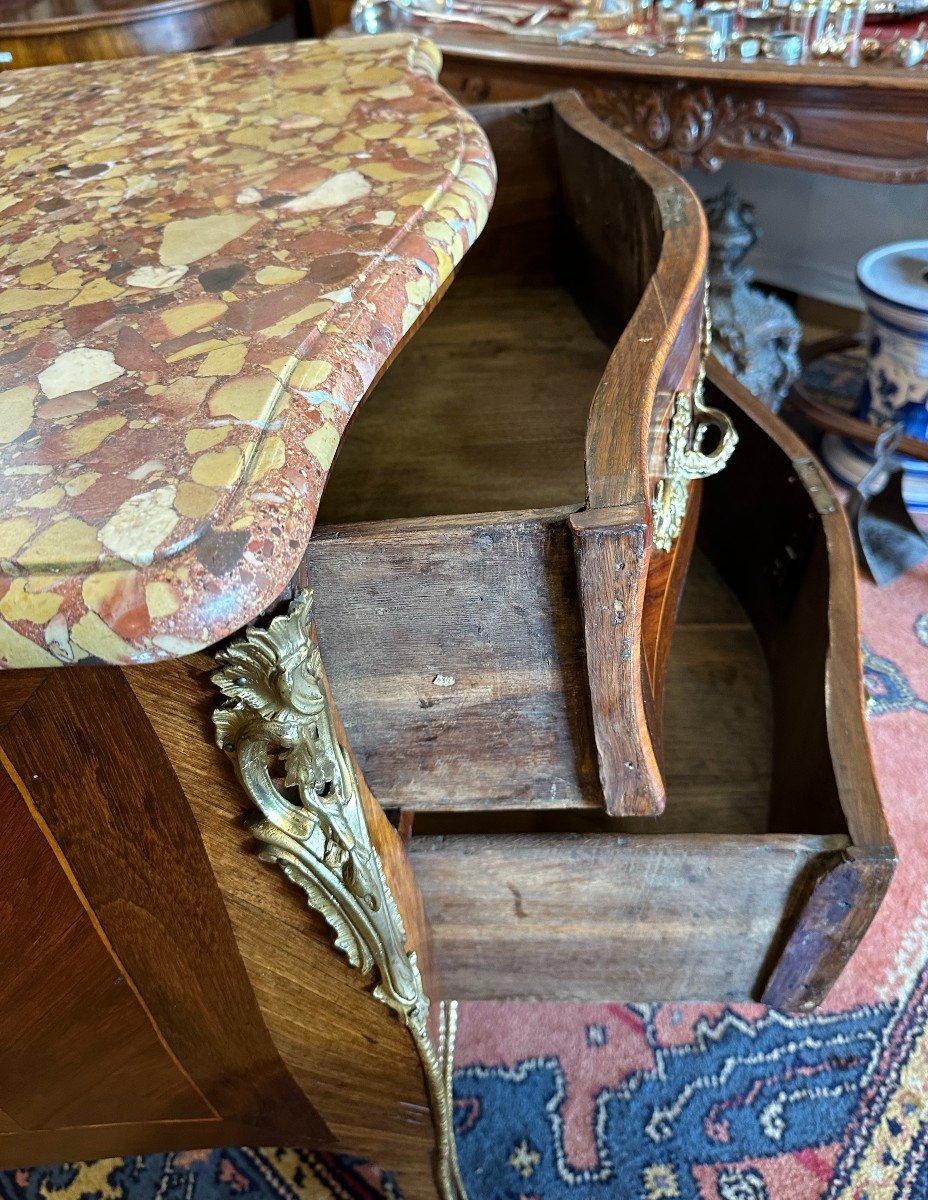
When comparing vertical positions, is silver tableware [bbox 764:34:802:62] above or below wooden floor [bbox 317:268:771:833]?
above

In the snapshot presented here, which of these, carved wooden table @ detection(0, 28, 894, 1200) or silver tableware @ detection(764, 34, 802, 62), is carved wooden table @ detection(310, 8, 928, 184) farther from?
carved wooden table @ detection(0, 28, 894, 1200)

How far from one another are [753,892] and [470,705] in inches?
9.4

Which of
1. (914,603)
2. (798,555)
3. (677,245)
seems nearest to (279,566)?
(677,245)

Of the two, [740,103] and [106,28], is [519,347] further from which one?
[106,28]

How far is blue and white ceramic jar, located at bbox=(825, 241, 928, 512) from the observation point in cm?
108

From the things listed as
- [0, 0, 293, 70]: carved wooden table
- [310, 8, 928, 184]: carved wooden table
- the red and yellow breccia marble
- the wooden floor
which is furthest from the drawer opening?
[0, 0, 293, 70]: carved wooden table

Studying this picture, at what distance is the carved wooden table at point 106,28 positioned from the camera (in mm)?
1381

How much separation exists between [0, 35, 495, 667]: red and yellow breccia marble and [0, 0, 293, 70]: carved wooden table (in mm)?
956

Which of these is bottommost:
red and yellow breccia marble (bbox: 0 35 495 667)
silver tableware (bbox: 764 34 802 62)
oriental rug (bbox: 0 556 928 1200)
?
oriental rug (bbox: 0 556 928 1200)

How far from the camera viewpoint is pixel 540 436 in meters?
0.64

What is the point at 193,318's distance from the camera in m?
0.36

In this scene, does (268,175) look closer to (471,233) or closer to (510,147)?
(471,233)

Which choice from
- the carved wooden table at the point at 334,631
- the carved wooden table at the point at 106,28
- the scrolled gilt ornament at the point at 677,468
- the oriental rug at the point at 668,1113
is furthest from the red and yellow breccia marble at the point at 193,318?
the carved wooden table at the point at 106,28

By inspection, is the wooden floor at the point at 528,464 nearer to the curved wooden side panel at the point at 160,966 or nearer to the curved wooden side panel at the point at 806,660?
the curved wooden side panel at the point at 806,660
